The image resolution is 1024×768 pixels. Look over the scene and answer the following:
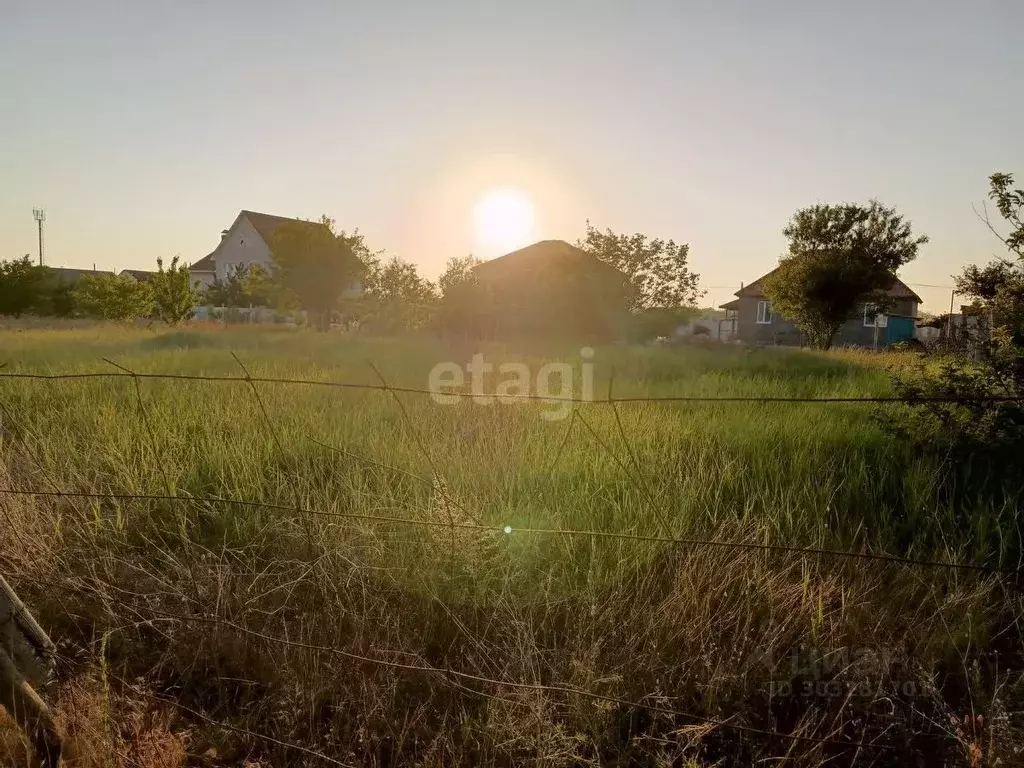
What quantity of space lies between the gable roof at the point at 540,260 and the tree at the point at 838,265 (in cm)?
761

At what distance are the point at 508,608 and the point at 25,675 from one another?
1675 mm

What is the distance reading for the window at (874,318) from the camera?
26.4m

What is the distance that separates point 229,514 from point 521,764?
7.28ft

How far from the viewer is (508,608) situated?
95.8 inches

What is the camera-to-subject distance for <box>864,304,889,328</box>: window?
26.4m

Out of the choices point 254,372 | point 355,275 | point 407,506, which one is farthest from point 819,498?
point 355,275

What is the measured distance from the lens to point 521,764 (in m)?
1.91

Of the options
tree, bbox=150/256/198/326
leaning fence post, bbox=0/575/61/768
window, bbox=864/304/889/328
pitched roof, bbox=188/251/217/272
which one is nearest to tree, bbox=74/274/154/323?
tree, bbox=150/256/198/326

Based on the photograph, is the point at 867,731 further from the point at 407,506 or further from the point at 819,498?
the point at 407,506

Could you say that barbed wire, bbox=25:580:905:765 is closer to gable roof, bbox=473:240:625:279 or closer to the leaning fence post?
the leaning fence post

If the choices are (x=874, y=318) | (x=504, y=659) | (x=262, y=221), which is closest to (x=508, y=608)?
(x=504, y=659)

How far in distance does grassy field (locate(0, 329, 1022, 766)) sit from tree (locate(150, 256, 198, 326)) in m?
26.9

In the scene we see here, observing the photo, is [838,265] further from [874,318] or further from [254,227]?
[254,227]

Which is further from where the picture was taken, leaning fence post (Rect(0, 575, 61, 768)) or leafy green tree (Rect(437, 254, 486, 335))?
leafy green tree (Rect(437, 254, 486, 335))
